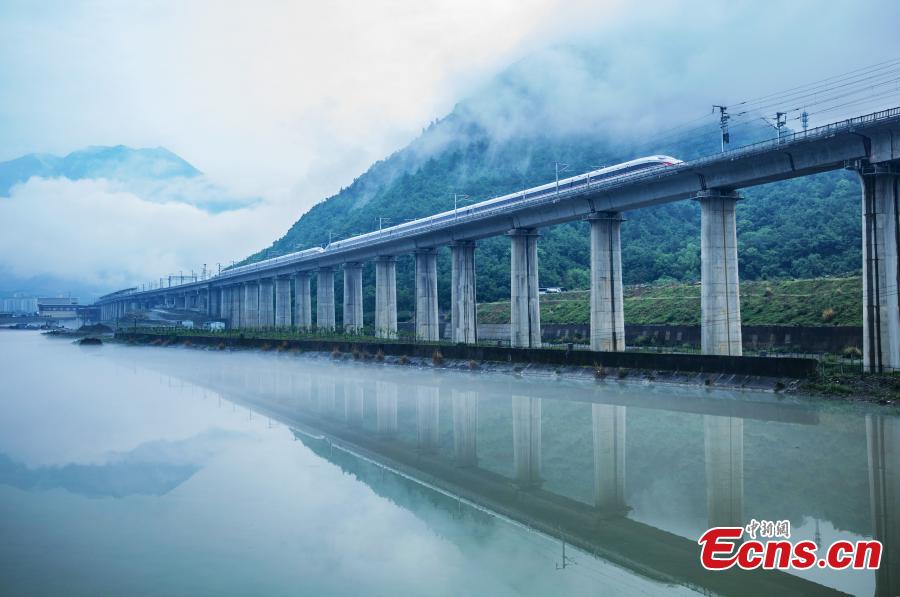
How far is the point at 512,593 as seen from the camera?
11055mm

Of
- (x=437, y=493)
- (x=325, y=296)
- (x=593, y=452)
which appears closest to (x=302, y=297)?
(x=325, y=296)

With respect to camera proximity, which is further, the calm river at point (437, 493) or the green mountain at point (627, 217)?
the green mountain at point (627, 217)

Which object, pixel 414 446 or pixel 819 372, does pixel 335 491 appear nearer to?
pixel 414 446

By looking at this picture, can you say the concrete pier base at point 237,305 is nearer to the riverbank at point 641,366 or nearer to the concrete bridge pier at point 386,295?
the concrete bridge pier at point 386,295

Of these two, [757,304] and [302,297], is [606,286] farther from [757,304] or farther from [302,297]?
[302,297]

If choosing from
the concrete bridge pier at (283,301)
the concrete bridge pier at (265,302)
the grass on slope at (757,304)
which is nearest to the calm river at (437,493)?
the grass on slope at (757,304)

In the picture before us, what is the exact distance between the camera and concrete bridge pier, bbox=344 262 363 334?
291 ft

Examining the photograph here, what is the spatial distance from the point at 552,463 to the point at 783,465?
231 inches

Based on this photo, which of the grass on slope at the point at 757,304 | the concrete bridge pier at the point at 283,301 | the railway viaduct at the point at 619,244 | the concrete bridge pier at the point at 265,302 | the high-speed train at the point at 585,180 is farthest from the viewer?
the concrete bridge pier at the point at 265,302

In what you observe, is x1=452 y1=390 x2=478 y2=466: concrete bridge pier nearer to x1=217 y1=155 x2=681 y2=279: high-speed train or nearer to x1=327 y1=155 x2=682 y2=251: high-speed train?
x1=327 y1=155 x2=682 y2=251: high-speed train

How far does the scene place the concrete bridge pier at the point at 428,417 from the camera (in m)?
23.0

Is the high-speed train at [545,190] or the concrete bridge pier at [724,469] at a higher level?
the high-speed train at [545,190]

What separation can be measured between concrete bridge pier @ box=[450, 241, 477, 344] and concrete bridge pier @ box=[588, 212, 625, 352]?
18298 mm

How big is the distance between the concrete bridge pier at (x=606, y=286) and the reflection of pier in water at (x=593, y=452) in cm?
1239
